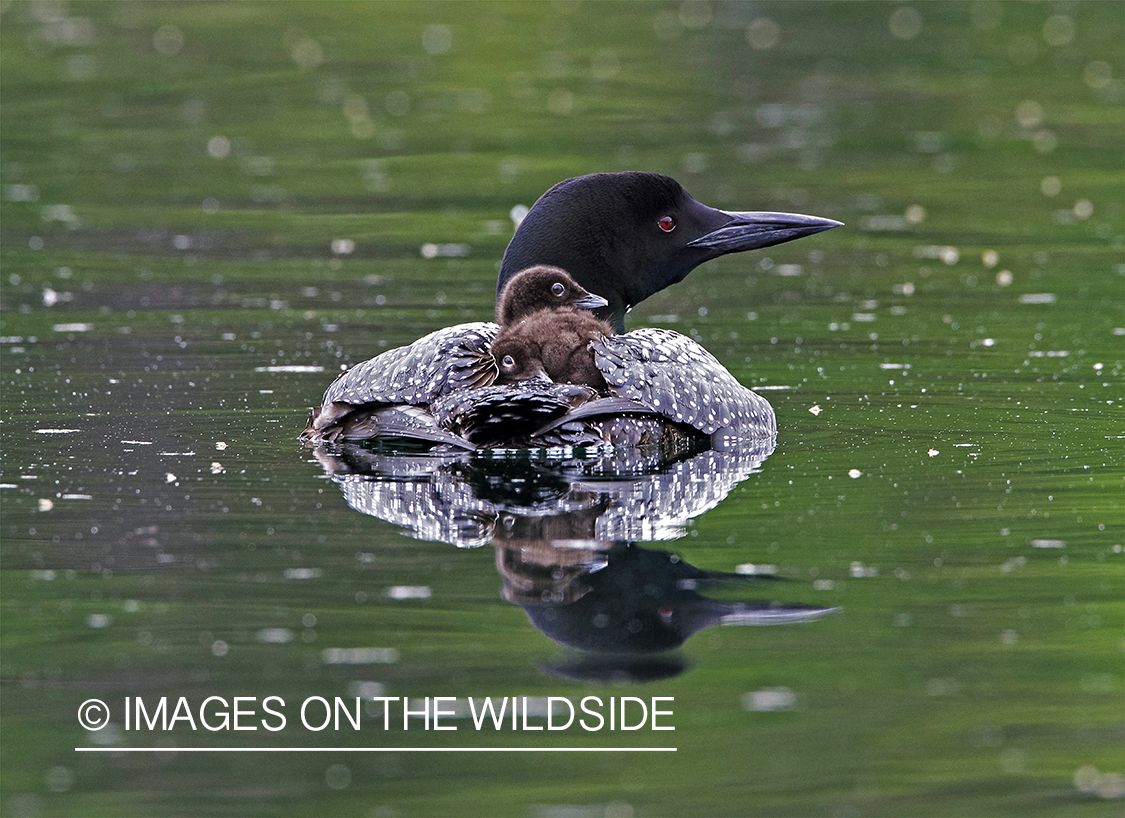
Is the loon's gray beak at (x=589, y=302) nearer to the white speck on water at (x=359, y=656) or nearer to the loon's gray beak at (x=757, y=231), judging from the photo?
the loon's gray beak at (x=757, y=231)

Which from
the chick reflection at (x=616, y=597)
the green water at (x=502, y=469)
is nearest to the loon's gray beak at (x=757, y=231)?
the green water at (x=502, y=469)

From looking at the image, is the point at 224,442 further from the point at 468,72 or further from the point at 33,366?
the point at 468,72

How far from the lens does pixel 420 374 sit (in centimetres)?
510

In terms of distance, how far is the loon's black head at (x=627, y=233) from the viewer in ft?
19.3

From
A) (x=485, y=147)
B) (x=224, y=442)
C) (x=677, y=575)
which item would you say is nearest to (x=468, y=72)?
(x=485, y=147)

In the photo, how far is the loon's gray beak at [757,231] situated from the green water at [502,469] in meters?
0.51

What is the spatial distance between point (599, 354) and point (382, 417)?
0.66 metres

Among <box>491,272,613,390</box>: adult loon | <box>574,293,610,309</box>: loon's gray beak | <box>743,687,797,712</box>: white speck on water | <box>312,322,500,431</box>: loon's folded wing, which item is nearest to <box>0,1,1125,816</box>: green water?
<box>743,687,797,712</box>: white speck on water

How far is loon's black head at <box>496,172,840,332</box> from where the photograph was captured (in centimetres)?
588

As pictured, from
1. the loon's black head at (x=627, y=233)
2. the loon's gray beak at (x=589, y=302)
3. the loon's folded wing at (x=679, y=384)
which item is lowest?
the loon's folded wing at (x=679, y=384)

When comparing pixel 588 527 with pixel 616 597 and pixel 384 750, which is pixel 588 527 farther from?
pixel 384 750

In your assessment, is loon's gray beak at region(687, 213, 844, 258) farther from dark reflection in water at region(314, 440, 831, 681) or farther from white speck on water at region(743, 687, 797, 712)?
white speck on water at region(743, 687, 797, 712)

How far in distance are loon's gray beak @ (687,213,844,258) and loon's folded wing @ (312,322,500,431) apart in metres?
1.25

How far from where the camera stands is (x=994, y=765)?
312 cm
